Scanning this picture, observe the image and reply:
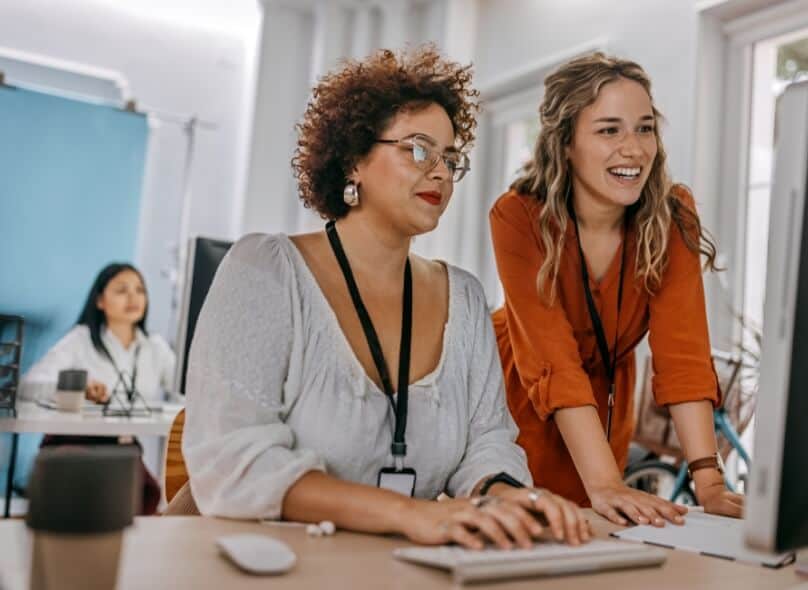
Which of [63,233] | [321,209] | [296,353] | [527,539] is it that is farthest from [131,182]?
[527,539]

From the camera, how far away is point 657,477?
341 centimetres

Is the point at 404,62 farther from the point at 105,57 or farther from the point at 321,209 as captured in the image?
the point at 105,57

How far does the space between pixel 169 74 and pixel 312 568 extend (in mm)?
5513

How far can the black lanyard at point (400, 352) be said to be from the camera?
1.27 meters

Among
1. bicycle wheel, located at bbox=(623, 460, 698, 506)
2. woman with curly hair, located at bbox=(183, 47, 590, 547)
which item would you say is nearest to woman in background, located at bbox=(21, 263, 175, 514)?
bicycle wheel, located at bbox=(623, 460, 698, 506)

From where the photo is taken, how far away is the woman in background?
386 cm

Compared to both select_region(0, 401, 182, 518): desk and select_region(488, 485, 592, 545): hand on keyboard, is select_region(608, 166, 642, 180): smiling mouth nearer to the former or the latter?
select_region(488, 485, 592, 545): hand on keyboard

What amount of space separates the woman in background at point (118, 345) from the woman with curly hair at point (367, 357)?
2.62 metres

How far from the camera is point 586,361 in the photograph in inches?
69.6

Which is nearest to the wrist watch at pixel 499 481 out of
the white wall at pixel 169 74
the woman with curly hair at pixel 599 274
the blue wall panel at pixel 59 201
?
the woman with curly hair at pixel 599 274

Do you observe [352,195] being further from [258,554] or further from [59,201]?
[59,201]

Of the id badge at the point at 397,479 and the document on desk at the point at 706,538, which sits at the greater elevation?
the id badge at the point at 397,479

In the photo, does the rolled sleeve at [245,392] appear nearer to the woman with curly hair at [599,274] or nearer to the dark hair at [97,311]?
the woman with curly hair at [599,274]

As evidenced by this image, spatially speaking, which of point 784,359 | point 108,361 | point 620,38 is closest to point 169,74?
point 108,361
